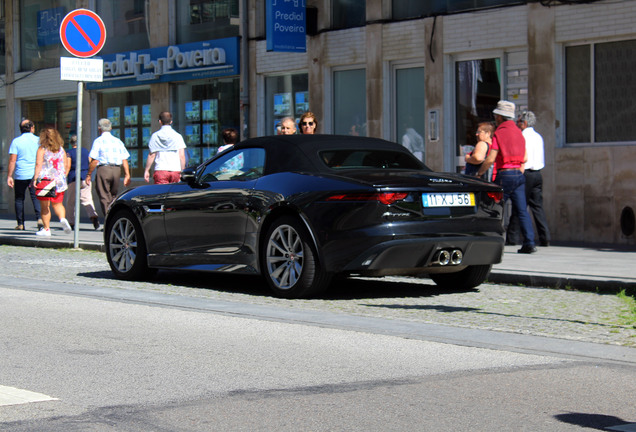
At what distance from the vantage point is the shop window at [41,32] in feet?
94.9

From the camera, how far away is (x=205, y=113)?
24203 millimetres

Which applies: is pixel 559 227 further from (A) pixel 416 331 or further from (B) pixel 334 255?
(A) pixel 416 331

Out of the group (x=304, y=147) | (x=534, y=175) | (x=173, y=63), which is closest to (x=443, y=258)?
(x=304, y=147)

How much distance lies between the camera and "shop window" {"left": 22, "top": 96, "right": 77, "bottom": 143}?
2841 centimetres

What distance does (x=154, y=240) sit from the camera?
38.6ft

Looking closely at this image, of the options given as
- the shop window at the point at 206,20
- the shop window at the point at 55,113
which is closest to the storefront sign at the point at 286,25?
the shop window at the point at 206,20

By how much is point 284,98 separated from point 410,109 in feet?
10.9

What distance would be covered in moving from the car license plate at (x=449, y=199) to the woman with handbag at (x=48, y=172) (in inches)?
405

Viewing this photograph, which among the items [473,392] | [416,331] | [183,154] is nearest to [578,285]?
[416,331]

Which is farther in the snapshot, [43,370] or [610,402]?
[43,370]

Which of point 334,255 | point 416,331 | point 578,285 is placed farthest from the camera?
point 578,285

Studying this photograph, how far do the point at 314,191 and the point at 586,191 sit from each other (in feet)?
25.6

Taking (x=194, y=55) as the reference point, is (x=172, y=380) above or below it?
below

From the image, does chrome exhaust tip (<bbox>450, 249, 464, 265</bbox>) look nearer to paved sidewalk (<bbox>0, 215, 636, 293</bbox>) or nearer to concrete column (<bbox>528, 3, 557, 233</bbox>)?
paved sidewalk (<bbox>0, 215, 636, 293</bbox>)
